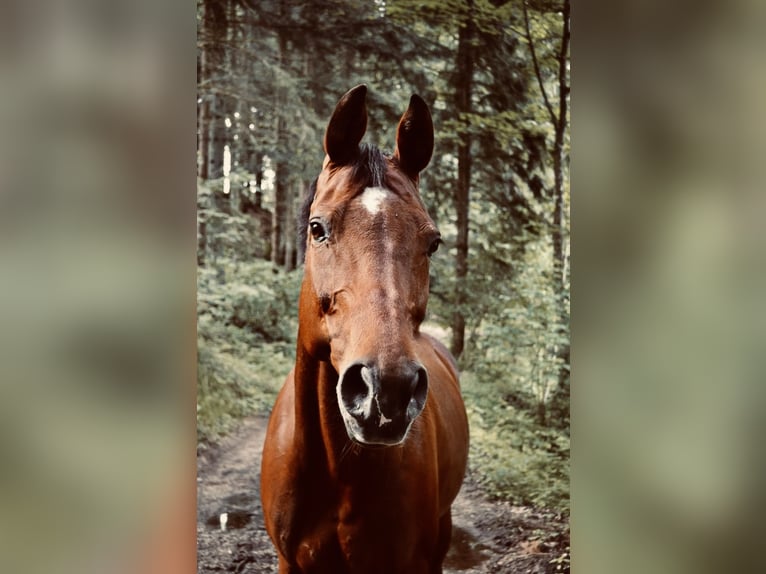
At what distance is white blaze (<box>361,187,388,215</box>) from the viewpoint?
5.99 ft

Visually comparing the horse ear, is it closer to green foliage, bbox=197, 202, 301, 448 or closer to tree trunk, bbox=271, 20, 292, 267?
tree trunk, bbox=271, 20, 292, 267

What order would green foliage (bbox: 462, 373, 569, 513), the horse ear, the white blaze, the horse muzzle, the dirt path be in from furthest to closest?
green foliage (bbox: 462, 373, 569, 513) < the dirt path < the horse ear < the white blaze < the horse muzzle

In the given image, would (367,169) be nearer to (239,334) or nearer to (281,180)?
(281,180)

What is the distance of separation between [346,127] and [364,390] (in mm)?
784

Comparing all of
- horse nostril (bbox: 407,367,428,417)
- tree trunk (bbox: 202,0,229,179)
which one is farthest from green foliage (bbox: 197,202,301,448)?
horse nostril (bbox: 407,367,428,417)

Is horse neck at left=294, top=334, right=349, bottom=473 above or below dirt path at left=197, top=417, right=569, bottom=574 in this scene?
above

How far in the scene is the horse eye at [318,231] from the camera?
1863 millimetres

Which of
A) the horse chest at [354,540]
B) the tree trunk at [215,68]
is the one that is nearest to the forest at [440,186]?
the tree trunk at [215,68]

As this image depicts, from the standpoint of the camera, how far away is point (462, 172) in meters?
2.19

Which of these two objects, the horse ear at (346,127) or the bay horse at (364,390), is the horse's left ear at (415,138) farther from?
the horse ear at (346,127)

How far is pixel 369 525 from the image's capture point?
1922 mm
